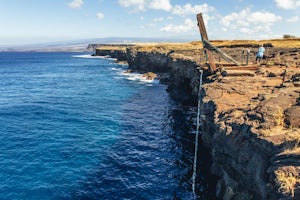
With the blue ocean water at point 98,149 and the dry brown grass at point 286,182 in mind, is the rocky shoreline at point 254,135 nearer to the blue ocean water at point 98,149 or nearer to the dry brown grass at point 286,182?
the dry brown grass at point 286,182

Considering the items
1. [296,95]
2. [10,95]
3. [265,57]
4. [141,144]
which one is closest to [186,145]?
[141,144]

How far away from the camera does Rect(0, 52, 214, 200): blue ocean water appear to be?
24.4 m

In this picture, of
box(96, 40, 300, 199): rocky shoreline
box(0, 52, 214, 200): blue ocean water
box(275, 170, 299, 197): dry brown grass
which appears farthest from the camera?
box(0, 52, 214, 200): blue ocean water

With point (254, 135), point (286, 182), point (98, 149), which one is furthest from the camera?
point (98, 149)

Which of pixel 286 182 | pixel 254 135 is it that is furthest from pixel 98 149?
pixel 286 182

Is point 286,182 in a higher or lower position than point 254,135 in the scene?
lower

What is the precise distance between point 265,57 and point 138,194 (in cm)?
3374

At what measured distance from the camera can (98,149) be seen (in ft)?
108

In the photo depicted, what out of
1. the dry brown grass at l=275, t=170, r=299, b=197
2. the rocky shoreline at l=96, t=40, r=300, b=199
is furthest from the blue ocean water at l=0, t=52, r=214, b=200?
the dry brown grass at l=275, t=170, r=299, b=197

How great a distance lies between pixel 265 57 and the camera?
144 feet

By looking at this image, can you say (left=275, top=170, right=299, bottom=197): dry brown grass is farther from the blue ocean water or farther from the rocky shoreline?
the blue ocean water

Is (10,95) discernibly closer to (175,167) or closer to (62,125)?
(62,125)

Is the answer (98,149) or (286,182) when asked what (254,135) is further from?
(98,149)

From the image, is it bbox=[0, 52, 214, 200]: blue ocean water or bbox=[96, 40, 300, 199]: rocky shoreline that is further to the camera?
bbox=[0, 52, 214, 200]: blue ocean water
